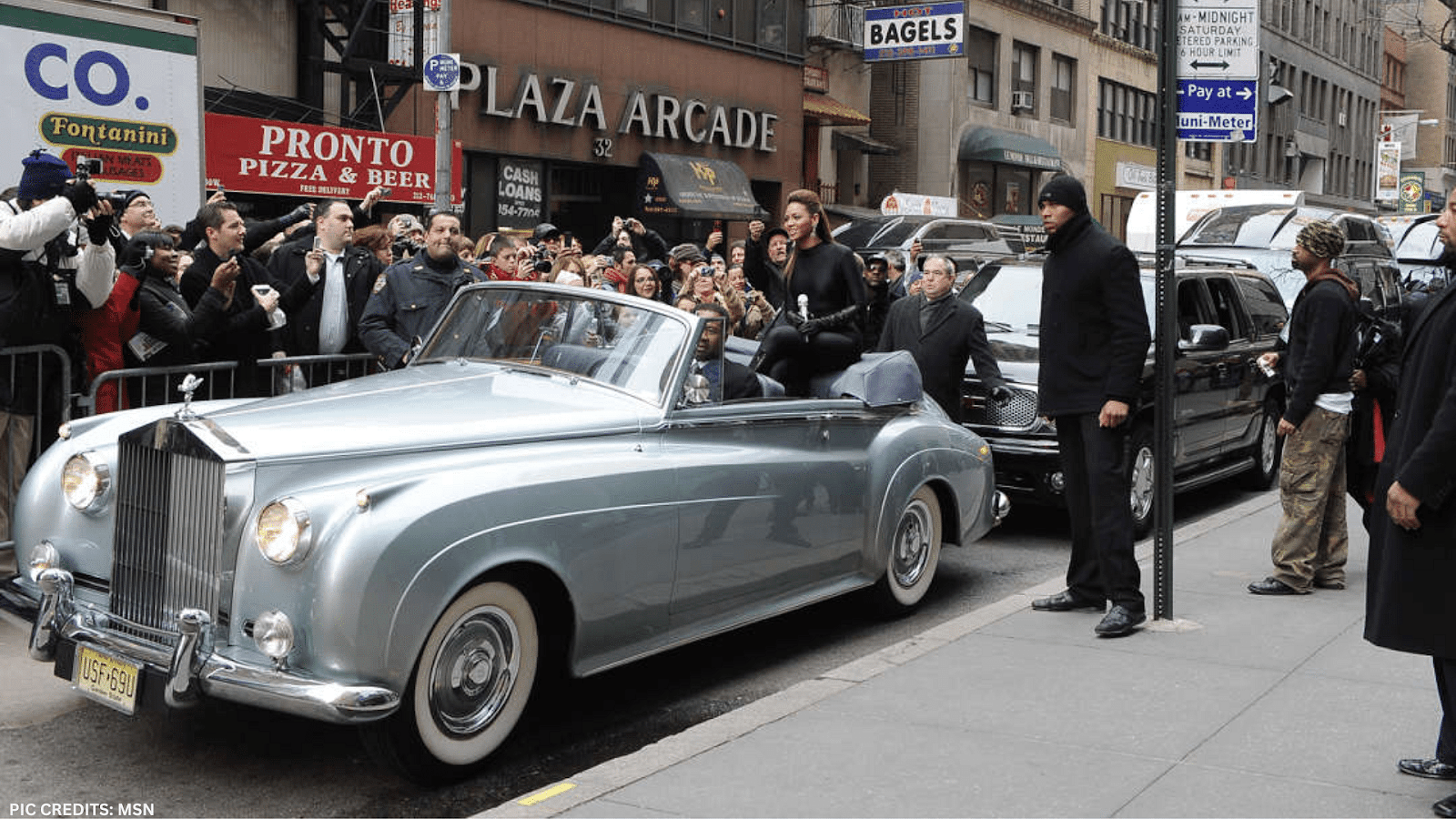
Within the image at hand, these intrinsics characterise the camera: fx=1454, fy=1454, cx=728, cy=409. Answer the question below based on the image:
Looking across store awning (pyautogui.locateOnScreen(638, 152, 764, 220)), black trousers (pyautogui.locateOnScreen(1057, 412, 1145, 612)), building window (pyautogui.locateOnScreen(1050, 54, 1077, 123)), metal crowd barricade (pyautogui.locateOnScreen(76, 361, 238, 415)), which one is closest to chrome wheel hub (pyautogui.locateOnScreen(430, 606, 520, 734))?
black trousers (pyautogui.locateOnScreen(1057, 412, 1145, 612))

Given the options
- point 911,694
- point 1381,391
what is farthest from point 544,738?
point 1381,391

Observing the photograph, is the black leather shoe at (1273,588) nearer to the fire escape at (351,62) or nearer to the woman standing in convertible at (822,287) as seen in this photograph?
the woman standing in convertible at (822,287)

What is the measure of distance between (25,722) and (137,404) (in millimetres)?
2437

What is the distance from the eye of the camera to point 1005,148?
128 feet

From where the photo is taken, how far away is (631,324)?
611 centimetres

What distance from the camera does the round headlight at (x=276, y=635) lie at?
4480 mm

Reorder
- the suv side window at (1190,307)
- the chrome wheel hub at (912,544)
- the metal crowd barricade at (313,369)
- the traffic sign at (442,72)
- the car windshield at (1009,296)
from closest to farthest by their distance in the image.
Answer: the chrome wheel hub at (912,544) < the metal crowd barricade at (313,369) < the car windshield at (1009,296) < the suv side window at (1190,307) < the traffic sign at (442,72)

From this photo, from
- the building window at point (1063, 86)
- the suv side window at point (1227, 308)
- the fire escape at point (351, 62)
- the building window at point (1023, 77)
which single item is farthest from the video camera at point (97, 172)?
the building window at point (1063, 86)

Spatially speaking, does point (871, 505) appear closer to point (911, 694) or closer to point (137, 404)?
point (911, 694)

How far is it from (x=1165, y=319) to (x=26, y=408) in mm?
5586

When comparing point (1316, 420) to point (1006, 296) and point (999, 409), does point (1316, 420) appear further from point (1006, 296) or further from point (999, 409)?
point (1006, 296)

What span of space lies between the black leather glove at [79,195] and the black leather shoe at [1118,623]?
17.1ft

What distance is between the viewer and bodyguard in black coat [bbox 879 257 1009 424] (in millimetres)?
9648

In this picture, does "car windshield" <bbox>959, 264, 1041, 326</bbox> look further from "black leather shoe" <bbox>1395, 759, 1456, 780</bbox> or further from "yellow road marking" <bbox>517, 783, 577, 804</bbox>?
"yellow road marking" <bbox>517, 783, 577, 804</bbox>
